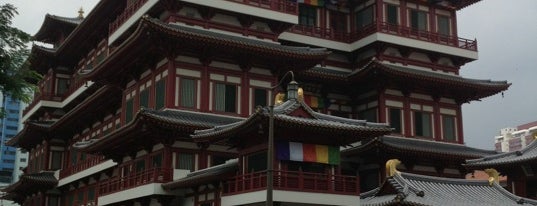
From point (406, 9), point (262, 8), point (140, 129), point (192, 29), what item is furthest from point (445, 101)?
point (140, 129)

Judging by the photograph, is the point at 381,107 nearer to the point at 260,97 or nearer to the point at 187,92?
the point at 260,97

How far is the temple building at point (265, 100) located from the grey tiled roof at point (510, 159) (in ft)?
8.61

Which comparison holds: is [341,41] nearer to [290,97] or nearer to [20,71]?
[290,97]

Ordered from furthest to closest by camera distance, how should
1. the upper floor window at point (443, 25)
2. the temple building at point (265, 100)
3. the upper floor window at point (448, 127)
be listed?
1. the upper floor window at point (443, 25)
2. the upper floor window at point (448, 127)
3. the temple building at point (265, 100)

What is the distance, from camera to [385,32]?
156 feet

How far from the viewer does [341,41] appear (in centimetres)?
4934

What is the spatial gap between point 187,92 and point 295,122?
11.2 meters

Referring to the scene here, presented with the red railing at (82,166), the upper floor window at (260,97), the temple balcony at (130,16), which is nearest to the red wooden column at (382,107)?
the upper floor window at (260,97)

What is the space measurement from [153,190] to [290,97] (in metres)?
9.37

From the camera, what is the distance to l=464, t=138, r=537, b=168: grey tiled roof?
1478 inches

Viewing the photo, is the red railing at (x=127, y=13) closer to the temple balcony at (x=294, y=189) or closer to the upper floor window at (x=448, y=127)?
the temple balcony at (x=294, y=189)

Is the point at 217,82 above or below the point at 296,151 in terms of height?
above

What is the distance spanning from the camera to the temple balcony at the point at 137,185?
119ft

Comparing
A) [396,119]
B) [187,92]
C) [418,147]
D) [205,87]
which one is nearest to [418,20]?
[396,119]
